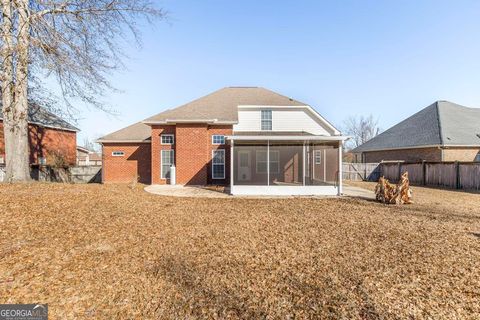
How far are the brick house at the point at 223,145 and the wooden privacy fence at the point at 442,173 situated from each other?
5.73m

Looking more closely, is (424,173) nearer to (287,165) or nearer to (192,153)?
(287,165)

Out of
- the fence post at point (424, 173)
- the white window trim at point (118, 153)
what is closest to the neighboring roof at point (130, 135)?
the white window trim at point (118, 153)

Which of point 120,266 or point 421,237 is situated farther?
point 421,237

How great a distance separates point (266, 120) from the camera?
17578mm

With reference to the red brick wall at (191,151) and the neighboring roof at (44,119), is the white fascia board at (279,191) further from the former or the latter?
the neighboring roof at (44,119)

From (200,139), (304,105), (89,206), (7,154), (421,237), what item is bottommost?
(421,237)

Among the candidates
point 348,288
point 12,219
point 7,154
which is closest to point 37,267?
point 12,219

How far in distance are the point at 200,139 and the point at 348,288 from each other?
1284 centimetres

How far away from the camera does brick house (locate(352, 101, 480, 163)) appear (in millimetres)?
18984

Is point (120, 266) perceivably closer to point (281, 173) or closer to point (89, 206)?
point (89, 206)

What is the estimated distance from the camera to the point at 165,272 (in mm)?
3752

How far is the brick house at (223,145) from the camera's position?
49.6 feet

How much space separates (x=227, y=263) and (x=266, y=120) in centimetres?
1449

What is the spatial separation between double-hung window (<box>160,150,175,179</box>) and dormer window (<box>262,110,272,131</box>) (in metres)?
7.15
